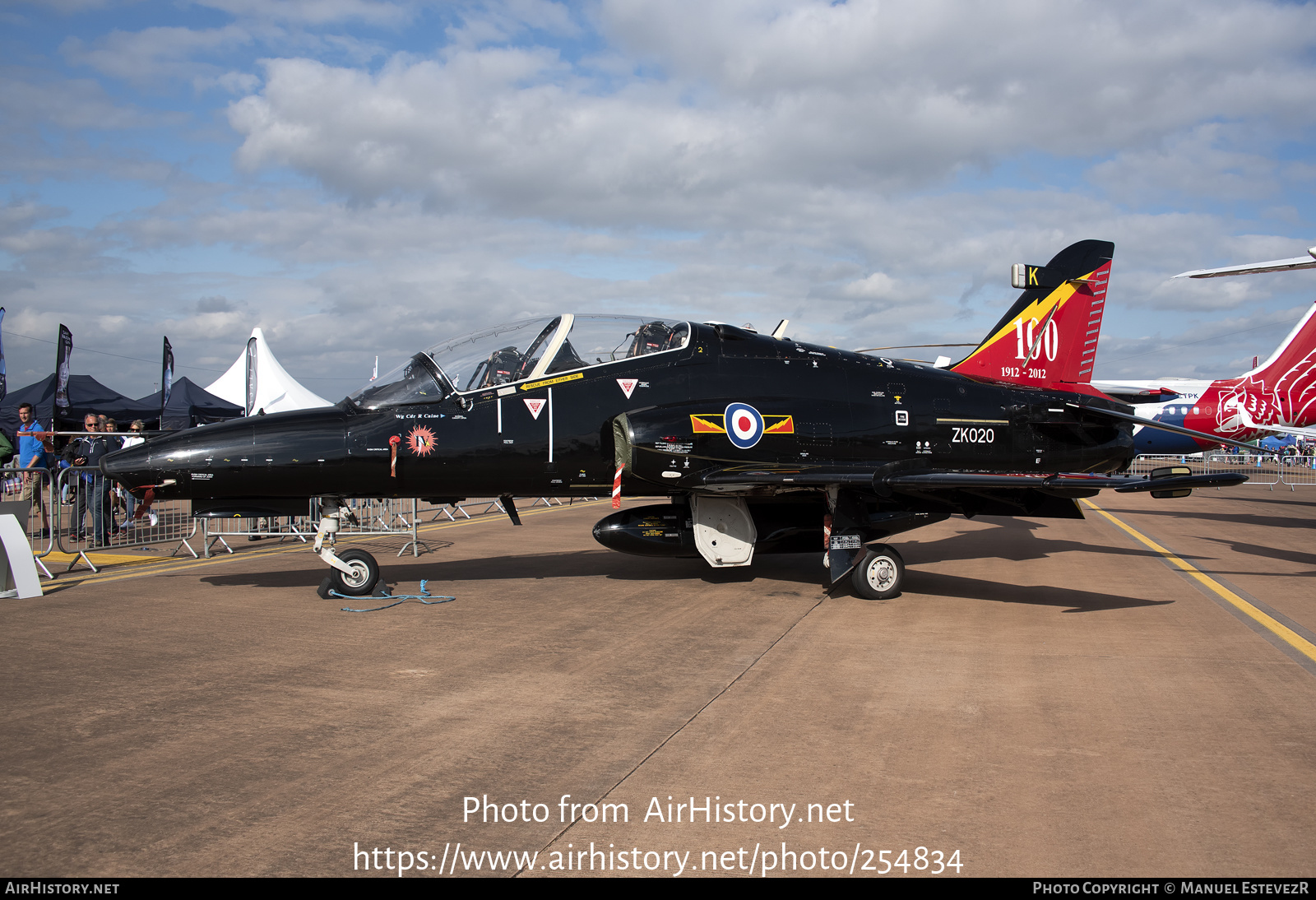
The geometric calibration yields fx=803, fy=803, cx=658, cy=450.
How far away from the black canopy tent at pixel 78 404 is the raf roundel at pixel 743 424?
24705mm

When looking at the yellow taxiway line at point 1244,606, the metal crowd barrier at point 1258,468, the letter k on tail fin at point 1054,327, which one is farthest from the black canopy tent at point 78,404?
the metal crowd barrier at point 1258,468

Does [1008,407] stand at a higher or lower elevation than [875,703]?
higher

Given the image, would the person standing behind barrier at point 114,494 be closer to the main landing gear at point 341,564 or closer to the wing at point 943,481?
the main landing gear at point 341,564

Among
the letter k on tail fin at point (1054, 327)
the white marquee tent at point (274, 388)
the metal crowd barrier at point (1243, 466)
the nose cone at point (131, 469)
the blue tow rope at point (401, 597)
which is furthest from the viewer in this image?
the metal crowd barrier at point (1243, 466)

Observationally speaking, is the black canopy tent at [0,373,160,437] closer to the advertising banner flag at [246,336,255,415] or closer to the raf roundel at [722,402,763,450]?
the advertising banner flag at [246,336,255,415]

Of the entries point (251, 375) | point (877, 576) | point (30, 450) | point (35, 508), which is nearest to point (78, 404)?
point (251, 375)

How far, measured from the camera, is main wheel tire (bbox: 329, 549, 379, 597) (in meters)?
8.30

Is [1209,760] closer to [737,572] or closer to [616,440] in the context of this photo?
[616,440]

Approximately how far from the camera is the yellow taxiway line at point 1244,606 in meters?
6.53

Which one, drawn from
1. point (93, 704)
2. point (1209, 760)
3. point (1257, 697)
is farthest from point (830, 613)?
point (93, 704)

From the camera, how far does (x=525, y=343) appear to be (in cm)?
873

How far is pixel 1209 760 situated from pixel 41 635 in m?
8.34

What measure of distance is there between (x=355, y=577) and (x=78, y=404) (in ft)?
81.8

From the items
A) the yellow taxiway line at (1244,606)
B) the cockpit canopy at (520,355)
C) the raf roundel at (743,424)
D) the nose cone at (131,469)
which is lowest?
the yellow taxiway line at (1244,606)
